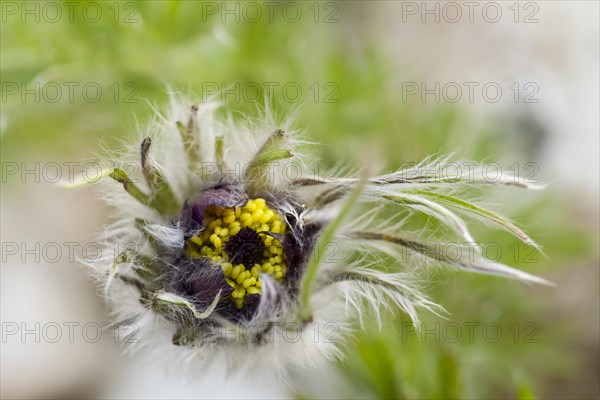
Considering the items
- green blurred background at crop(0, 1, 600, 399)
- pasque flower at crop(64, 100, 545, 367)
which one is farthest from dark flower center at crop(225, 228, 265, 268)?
green blurred background at crop(0, 1, 600, 399)

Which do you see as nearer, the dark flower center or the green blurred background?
the dark flower center

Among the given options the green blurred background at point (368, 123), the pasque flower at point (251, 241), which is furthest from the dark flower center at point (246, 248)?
the green blurred background at point (368, 123)

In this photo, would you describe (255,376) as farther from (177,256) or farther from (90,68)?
(90,68)

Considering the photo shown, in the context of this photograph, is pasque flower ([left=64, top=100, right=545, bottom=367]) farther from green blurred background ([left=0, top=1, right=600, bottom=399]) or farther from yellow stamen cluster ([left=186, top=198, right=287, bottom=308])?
green blurred background ([left=0, top=1, right=600, bottom=399])

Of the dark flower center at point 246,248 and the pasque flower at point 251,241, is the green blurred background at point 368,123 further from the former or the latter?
the dark flower center at point 246,248

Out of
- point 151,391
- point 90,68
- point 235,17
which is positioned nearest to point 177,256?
point 90,68

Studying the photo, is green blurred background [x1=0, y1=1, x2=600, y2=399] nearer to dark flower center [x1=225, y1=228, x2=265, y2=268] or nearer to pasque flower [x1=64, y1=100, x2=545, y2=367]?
pasque flower [x1=64, y1=100, x2=545, y2=367]

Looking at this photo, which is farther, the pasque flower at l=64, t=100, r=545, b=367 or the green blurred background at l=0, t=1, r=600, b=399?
the green blurred background at l=0, t=1, r=600, b=399
